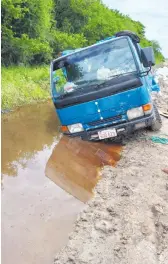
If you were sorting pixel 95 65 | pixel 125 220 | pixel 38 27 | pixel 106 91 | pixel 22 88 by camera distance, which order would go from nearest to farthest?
pixel 125 220 → pixel 106 91 → pixel 95 65 → pixel 22 88 → pixel 38 27

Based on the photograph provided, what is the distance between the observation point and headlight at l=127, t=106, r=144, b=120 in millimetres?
6688

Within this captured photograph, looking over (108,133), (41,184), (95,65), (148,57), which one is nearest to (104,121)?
(108,133)

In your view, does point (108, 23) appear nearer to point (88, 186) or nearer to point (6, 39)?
point (6, 39)

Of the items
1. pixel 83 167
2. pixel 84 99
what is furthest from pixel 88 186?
pixel 84 99

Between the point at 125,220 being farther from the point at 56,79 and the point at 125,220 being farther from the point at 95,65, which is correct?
the point at 56,79

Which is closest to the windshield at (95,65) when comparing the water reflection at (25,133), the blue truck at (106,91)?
the blue truck at (106,91)

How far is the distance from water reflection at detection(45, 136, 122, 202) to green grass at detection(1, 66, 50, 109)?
366cm

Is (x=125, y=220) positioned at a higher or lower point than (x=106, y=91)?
lower

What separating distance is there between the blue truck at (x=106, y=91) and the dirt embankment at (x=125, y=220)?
41.2 inches

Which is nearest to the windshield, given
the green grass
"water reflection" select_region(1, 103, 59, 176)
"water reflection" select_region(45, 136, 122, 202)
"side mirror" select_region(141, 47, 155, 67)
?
"side mirror" select_region(141, 47, 155, 67)

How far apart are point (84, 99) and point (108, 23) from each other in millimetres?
27554

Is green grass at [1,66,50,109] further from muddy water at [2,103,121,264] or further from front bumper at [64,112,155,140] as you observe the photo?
front bumper at [64,112,155,140]

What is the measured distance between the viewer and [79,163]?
6.40 m

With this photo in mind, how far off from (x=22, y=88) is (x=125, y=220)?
29.2ft
